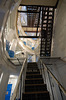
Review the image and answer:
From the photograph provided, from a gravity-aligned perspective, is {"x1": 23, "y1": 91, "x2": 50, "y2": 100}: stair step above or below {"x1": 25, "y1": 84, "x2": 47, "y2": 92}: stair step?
below

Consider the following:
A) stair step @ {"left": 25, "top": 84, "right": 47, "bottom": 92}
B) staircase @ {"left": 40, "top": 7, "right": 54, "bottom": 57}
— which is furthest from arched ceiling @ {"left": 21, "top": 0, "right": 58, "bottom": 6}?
stair step @ {"left": 25, "top": 84, "right": 47, "bottom": 92}

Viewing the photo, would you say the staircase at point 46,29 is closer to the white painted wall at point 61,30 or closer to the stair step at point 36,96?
the white painted wall at point 61,30

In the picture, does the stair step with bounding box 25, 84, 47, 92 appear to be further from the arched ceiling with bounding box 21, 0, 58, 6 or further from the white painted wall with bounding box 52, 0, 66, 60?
the arched ceiling with bounding box 21, 0, 58, 6

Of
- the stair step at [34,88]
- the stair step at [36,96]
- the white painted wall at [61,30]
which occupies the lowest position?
the stair step at [36,96]

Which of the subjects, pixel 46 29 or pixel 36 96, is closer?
pixel 36 96

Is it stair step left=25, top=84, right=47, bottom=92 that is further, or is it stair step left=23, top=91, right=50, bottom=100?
stair step left=25, top=84, right=47, bottom=92

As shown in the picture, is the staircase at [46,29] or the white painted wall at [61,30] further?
the staircase at [46,29]

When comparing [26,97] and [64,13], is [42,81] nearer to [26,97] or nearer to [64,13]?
[26,97]

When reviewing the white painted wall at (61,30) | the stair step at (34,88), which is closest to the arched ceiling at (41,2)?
the white painted wall at (61,30)

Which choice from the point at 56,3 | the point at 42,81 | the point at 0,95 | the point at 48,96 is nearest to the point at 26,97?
the point at 48,96

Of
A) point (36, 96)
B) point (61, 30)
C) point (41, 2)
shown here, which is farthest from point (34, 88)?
point (41, 2)

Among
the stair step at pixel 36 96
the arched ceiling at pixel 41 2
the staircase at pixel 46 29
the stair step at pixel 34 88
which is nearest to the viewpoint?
the stair step at pixel 36 96

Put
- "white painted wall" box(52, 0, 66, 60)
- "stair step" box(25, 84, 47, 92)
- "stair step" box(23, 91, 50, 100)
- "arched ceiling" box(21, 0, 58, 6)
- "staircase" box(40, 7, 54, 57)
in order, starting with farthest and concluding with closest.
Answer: "staircase" box(40, 7, 54, 57), "arched ceiling" box(21, 0, 58, 6), "white painted wall" box(52, 0, 66, 60), "stair step" box(25, 84, 47, 92), "stair step" box(23, 91, 50, 100)

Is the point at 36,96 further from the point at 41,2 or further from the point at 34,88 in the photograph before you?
the point at 41,2
